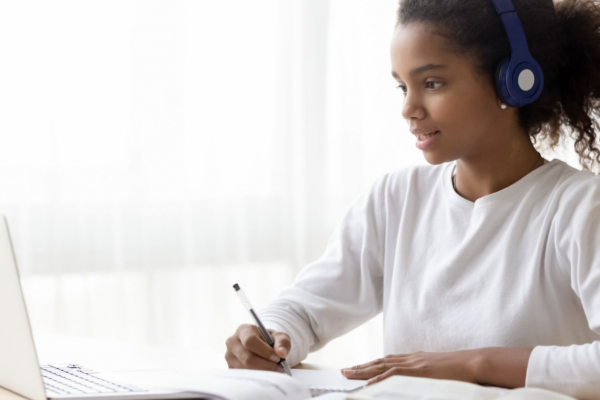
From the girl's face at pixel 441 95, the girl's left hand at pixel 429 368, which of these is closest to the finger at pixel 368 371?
the girl's left hand at pixel 429 368

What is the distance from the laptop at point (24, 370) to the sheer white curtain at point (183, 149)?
1.50m

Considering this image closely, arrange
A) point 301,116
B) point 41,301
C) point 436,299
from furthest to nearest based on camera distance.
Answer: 1. point 301,116
2. point 41,301
3. point 436,299

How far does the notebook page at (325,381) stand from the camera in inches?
36.6

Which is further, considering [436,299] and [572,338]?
[436,299]

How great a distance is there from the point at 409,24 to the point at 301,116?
154 centimetres

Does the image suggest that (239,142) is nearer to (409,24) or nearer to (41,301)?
(41,301)

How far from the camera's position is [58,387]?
92cm

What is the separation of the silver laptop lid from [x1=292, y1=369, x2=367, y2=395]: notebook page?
1.13 feet

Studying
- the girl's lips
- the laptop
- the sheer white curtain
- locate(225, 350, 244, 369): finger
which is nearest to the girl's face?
the girl's lips

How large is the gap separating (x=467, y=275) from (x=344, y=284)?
24 cm

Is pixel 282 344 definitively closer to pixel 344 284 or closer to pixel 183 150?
pixel 344 284

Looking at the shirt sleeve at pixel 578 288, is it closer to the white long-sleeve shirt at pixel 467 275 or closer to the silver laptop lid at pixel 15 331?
the white long-sleeve shirt at pixel 467 275

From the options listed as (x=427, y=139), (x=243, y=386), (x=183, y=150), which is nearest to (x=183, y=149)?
(x=183, y=150)

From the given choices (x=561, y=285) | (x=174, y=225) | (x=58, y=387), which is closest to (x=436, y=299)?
A: (x=561, y=285)
